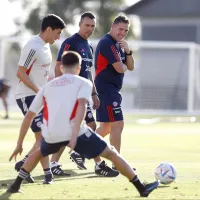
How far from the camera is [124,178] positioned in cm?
1103

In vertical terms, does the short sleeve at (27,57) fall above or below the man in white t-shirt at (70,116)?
above

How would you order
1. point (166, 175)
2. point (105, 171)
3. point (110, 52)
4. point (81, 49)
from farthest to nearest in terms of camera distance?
point (110, 52) → point (81, 49) → point (105, 171) → point (166, 175)

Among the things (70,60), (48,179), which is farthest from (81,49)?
(70,60)

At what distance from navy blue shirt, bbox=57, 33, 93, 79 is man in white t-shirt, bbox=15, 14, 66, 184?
838 mm

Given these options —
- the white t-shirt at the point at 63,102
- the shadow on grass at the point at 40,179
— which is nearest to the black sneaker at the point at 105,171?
the shadow on grass at the point at 40,179

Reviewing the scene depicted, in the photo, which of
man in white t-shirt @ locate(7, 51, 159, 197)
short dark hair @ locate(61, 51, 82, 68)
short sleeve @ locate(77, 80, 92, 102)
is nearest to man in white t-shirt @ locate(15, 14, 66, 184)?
man in white t-shirt @ locate(7, 51, 159, 197)

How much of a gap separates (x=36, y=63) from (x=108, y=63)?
1.51 m

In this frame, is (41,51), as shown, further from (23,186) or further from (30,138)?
(30,138)

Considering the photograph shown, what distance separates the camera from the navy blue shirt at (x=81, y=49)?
38.3ft

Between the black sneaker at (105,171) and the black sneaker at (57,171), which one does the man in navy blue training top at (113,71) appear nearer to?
the black sneaker at (105,171)

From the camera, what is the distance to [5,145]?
16734 millimetres

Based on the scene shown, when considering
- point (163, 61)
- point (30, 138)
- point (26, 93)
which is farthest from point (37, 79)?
point (163, 61)

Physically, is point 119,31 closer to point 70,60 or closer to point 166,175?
point 166,175

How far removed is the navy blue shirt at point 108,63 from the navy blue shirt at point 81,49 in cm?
20
